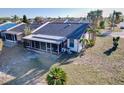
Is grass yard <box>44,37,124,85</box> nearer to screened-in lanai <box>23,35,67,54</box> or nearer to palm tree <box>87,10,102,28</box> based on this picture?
screened-in lanai <box>23,35,67,54</box>

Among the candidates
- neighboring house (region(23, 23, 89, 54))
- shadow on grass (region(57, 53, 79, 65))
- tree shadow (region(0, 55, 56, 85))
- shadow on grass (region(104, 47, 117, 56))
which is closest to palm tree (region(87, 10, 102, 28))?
neighboring house (region(23, 23, 89, 54))

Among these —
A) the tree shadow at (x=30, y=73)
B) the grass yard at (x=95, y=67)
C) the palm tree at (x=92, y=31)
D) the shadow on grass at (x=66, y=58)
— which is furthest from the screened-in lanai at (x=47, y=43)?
the palm tree at (x=92, y=31)

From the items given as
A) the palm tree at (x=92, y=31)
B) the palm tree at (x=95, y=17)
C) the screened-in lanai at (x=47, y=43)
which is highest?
the palm tree at (x=95, y=17)

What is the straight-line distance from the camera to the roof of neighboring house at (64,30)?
2423 centimetres

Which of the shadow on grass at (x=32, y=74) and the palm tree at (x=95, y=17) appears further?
the palm tree at (x=95, y=17)

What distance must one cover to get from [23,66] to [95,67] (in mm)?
9303

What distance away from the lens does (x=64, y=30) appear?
26.1m

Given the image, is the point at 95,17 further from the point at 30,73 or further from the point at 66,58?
the point at 30,73

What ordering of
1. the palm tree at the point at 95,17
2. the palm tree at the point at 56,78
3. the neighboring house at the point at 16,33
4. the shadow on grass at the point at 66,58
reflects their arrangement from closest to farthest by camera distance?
the palm tree at the point at 56,78 → the shadow on grass at the point at 66,58 → the neighboring house at the point at 16,33 → the palm tree at the point at 95,17

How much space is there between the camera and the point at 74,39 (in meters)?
22.9

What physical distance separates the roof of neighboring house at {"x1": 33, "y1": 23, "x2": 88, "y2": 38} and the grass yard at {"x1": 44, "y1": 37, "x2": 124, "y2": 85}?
369 cm

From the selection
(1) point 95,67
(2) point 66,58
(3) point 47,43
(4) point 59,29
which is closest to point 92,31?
(4) point 59,29

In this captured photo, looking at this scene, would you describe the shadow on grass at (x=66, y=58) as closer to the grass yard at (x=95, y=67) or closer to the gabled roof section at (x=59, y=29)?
the grass yard at (x=95, y=67)
